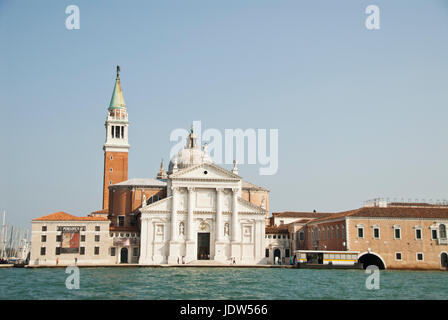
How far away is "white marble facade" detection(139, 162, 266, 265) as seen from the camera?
54594 mm

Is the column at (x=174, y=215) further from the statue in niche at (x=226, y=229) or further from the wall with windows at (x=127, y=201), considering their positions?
the wall with windows at (x=127, y=201)

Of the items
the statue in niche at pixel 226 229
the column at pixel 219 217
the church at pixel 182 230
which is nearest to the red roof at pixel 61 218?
the church at pixel 182 230

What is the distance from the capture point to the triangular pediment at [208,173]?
182ft

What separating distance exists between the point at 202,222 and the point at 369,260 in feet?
55.9

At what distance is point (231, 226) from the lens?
55906mm

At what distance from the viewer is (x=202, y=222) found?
55.5 meters

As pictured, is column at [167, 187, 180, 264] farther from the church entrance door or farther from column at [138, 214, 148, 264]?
column at [138, 214, 148, 264]

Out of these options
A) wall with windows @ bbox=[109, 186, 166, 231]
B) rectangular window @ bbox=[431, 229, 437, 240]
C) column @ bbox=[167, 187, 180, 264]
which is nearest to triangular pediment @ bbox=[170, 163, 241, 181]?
column @ bbox=[167, 187, 180, 264]

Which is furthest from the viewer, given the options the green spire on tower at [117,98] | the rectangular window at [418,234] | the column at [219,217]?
the green spire on tower at [117,98]

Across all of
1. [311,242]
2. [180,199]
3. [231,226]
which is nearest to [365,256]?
[311,242]

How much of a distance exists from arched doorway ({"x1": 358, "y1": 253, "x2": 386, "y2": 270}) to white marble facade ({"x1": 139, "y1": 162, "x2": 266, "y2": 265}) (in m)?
10.2

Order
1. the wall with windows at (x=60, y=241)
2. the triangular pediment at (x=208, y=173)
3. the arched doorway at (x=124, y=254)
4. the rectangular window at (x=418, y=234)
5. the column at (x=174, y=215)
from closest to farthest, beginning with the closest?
the rectangular window at (x=418, y=234)
the wall with windows at (x=60, y=241)
the column at (x=174, y=215)
the triangular pediment at (x=208, y=173)
the arched doorway at (x=124, y=254)
